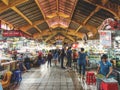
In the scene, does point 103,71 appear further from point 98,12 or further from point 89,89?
point 98,12

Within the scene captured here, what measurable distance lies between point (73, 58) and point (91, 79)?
9.72 meters

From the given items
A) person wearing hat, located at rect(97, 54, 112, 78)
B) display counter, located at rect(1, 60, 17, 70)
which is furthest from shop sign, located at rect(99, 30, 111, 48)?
display counter, located at rect(1, 60, 17, 70)

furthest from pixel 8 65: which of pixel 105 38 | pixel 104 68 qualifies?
pixel 104 68

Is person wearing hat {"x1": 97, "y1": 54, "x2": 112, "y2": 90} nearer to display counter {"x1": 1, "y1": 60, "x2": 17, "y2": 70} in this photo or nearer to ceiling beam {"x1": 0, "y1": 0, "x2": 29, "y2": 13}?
display counter {"x1": 1, "y1": 60, "x2": 17, "y2": 70}

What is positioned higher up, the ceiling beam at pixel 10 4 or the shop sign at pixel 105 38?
the ceiling beam at pixel 10 4

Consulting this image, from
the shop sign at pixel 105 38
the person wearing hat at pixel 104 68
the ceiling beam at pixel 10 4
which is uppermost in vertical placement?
the ceiling beam at pixel 10 4

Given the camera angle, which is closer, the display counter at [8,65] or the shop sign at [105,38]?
the shop sign at [105,38]

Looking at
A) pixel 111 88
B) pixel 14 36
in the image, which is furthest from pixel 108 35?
pixel 14 36

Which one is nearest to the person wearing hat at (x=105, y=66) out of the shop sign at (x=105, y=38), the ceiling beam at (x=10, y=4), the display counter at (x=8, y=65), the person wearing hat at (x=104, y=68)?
the person wearing hat at (x=104, y=68)

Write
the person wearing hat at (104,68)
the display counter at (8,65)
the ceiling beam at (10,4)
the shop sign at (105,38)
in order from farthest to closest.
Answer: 1. the ceiling beam at (10,4)
2. the display counter at (8,65)
3. the shop sign at (105,38)
4. the person wearing hat at (104,68)

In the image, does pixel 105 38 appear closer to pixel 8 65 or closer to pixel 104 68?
pixel 104 68

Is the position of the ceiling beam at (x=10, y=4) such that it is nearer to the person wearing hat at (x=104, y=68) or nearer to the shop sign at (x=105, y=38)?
the shop sign at (x=105, y=38)

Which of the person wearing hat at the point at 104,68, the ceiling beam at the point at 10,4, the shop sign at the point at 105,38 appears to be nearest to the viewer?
the person wearing hat at the point at 104,68

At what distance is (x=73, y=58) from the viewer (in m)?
21.9
